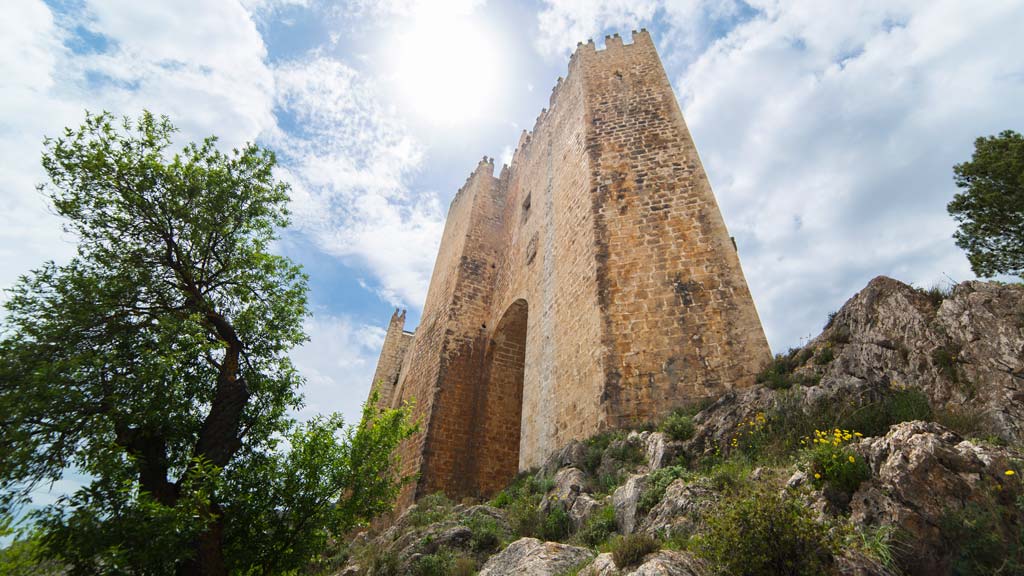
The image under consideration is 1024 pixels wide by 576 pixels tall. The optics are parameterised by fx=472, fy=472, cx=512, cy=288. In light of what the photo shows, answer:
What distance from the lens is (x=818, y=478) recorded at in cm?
401

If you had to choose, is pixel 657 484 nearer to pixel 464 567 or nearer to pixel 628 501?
pixel 628 501

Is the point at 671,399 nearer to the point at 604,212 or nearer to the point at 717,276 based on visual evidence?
the point at 717,276

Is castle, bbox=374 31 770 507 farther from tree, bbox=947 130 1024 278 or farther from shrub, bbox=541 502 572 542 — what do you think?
tree, bbox=947 130 1024 278

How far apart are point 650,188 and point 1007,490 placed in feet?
25.2

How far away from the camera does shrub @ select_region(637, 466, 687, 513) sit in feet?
16.1

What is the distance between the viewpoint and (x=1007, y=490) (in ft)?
11.0

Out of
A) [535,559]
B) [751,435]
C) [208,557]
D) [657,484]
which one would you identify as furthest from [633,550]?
[208,557]

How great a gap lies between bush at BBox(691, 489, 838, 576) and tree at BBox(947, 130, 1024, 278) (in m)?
13.0

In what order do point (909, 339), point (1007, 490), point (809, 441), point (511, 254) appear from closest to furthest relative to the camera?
1. point (1007, 490)
2. point (809, 441)
3. point (909, 339)
4. point (511, 254)

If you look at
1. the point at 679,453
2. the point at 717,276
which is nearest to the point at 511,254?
the point at 717,276

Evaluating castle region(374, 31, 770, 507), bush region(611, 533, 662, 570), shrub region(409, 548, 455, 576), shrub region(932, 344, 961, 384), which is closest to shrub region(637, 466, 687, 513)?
bush region(611, 533, 662, 570)

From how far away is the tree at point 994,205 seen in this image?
458 inches

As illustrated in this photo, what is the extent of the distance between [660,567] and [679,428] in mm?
3198

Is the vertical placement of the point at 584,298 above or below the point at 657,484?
above
